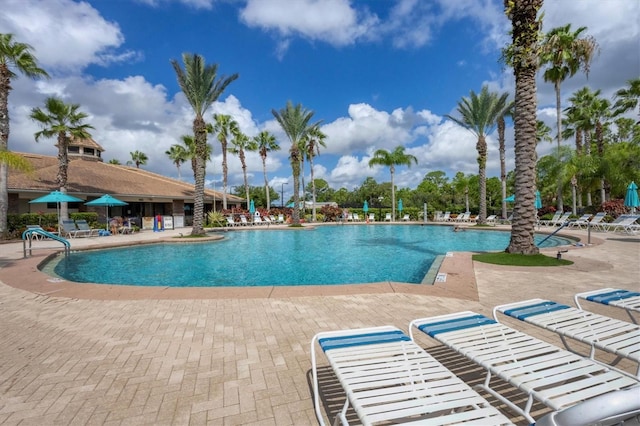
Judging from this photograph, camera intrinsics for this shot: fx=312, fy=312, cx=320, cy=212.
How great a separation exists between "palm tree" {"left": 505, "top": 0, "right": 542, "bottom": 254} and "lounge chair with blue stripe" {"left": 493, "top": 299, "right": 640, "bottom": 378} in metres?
6.27

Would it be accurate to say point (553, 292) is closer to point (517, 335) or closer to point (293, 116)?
point (517, 335)

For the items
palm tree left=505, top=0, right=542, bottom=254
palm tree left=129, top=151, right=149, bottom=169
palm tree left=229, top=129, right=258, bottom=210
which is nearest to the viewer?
palm tree left=505, top=0, right=542, bottom=254

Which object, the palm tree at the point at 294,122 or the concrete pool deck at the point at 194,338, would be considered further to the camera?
the palm tree at the point at 294,122

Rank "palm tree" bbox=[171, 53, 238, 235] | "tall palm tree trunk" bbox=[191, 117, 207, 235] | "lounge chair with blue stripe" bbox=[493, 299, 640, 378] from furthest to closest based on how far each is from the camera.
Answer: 1. "tall palm tree trunk" bbox=[191, 117, 207, 235]
2. "palm tree" bbox=[171, 53, 238, 235]
3. "lounge chair with blue stripe" bbox=[493, 299, 640, 378]

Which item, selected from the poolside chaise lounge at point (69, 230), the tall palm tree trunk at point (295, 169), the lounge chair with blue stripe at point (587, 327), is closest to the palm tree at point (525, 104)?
the lounge chair with blue stripe at point (587, 327)

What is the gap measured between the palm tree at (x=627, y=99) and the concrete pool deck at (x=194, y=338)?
980 inches

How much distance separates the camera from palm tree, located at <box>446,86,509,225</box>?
2236cm

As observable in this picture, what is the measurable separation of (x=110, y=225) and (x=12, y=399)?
21.1 m

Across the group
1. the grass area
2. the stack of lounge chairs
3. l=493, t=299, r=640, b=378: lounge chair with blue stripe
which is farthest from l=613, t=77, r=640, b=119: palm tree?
the stack of lounge chairs

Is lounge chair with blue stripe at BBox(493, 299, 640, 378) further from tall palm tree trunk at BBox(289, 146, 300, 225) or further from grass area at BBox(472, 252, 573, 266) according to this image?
tall palm tree trunk at BBox(289, 146, 300, 225)

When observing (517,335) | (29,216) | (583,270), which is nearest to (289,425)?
(517,335)

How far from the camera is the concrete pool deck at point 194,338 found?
97.5 inches

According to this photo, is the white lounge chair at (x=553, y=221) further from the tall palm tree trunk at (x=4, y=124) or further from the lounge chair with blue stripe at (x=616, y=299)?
the tall palm tree trunk at (x=4, y=124)

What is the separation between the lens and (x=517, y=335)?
262 cm
